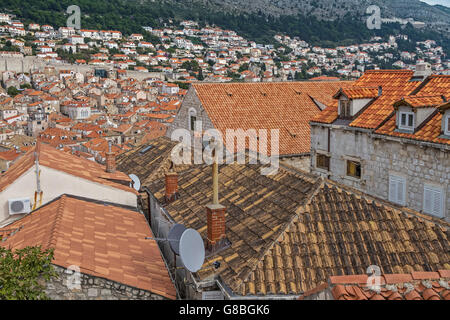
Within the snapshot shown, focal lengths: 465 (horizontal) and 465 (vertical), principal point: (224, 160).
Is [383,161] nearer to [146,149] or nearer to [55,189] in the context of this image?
[55,189]

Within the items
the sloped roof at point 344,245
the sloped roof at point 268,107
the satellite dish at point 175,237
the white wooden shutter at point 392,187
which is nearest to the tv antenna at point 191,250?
the satellite dish at point 175,237

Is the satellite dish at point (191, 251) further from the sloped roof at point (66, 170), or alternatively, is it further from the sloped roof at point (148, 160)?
the sloped roof at point (148, 160)

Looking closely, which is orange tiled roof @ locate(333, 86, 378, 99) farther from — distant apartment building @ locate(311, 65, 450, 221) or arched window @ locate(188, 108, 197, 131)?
arched window @ locate(188, 108, 197, 131)

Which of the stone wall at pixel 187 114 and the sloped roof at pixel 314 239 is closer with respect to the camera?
the sloped roof at pixel 314 239

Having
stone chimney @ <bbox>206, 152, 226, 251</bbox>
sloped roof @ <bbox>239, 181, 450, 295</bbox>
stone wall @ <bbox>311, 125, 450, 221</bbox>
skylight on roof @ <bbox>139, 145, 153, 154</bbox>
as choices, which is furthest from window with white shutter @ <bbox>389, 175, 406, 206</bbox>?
skylight on roof @ <bbox>139, 145, 153, 154</bbox>

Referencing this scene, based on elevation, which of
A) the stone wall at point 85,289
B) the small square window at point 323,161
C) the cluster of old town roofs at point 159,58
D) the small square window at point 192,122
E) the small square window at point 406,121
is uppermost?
the cluster of old town roofs at point 159,58

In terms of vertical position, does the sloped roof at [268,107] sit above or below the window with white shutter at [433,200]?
above
